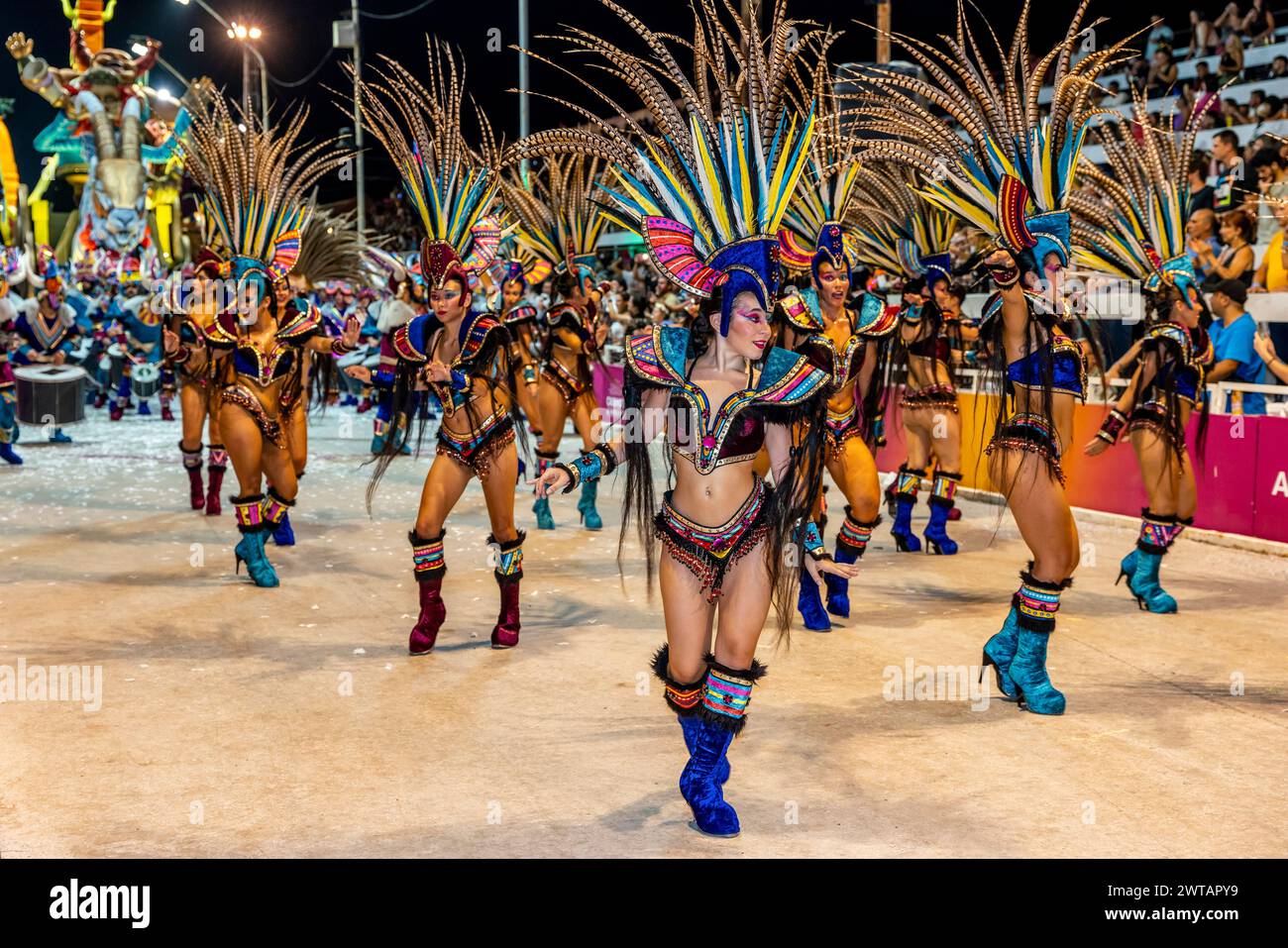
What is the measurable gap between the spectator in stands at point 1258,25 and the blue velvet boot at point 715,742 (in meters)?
14.0

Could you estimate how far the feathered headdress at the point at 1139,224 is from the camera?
6.93 m

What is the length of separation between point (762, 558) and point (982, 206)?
2.11 metres

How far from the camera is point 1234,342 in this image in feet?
30.3

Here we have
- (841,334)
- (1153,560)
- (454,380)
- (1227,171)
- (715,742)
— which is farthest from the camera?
A: (1227,171)

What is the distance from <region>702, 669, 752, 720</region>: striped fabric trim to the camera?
4.03m

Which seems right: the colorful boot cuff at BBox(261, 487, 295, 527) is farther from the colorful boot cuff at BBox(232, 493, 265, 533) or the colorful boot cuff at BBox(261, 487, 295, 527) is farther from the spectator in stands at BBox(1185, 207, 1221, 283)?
the spectator in stands at BBox(1185, 207, 1221, 283)

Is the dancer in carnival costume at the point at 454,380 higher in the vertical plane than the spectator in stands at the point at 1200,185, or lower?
lower

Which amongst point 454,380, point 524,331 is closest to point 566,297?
point 524,331

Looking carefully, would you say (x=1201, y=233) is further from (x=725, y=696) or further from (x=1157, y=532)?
(x=725, y=696)

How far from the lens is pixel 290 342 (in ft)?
25.6

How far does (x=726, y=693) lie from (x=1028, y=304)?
2264 mm

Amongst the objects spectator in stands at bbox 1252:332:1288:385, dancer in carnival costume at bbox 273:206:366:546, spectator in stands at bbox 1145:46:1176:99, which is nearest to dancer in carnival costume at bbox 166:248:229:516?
A: dancer in carnival costume at bbox 273:206:366:546

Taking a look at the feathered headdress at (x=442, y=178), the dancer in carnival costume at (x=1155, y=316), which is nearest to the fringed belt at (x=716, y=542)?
the feathered headdress at (x=442, y=178)

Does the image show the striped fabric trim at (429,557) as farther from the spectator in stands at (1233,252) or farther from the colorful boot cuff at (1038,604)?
the spectator in stands at (1233,252)
